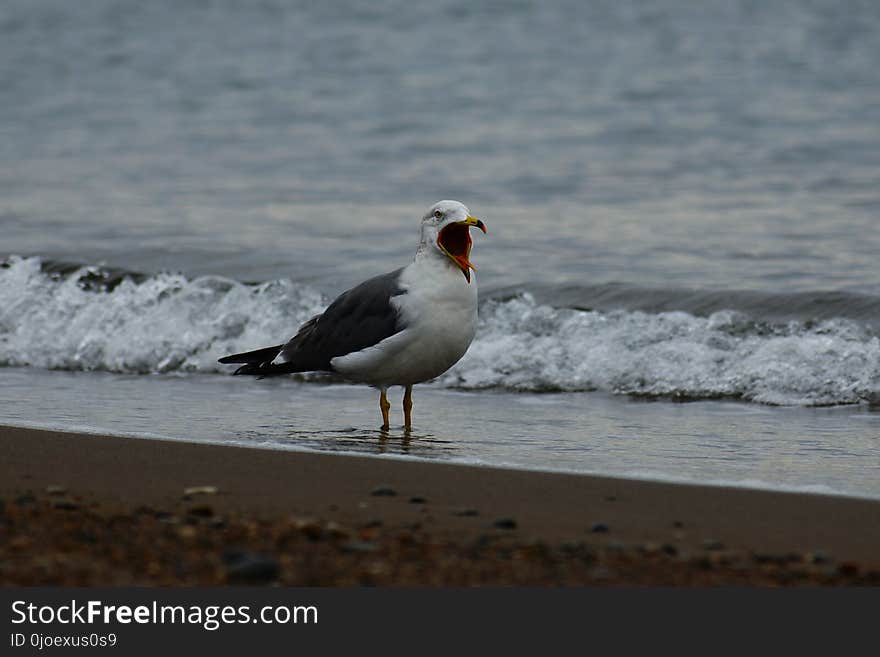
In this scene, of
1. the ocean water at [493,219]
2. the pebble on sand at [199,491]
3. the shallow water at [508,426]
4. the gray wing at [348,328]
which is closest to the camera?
the pebble on sand at [199,491]

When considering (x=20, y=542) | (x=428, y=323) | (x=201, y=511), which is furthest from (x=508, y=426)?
(x=20, y=542)

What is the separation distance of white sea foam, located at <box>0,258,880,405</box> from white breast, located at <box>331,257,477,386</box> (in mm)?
1958

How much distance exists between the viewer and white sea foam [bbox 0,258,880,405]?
26.6 ft

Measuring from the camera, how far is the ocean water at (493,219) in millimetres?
7207

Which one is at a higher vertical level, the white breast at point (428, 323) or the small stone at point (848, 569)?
the white breast at point (428, 323)

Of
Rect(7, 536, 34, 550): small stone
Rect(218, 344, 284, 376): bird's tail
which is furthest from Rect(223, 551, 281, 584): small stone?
Rect(218, 344, 284, 376): bird's tail

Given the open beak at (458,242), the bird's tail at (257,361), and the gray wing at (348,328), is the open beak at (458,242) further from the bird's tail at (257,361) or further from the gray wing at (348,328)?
the bird's tail at (257,361)

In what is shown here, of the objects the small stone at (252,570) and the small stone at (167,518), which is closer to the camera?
the small stone at (252,570)

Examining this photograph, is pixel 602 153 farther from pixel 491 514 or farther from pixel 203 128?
pixel 491 514

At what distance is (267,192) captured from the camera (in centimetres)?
1550

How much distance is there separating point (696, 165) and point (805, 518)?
11.5 metres

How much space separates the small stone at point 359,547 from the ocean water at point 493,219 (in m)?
1.69

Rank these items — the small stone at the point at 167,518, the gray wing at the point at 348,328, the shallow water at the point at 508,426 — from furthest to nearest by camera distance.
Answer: the gray wing at the point at 348,328, the shallow water at the point at 508,426, the small stone at the point at 167,518

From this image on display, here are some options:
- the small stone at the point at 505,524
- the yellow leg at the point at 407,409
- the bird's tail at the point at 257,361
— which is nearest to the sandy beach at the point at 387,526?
the small stone at the point at 505,524
